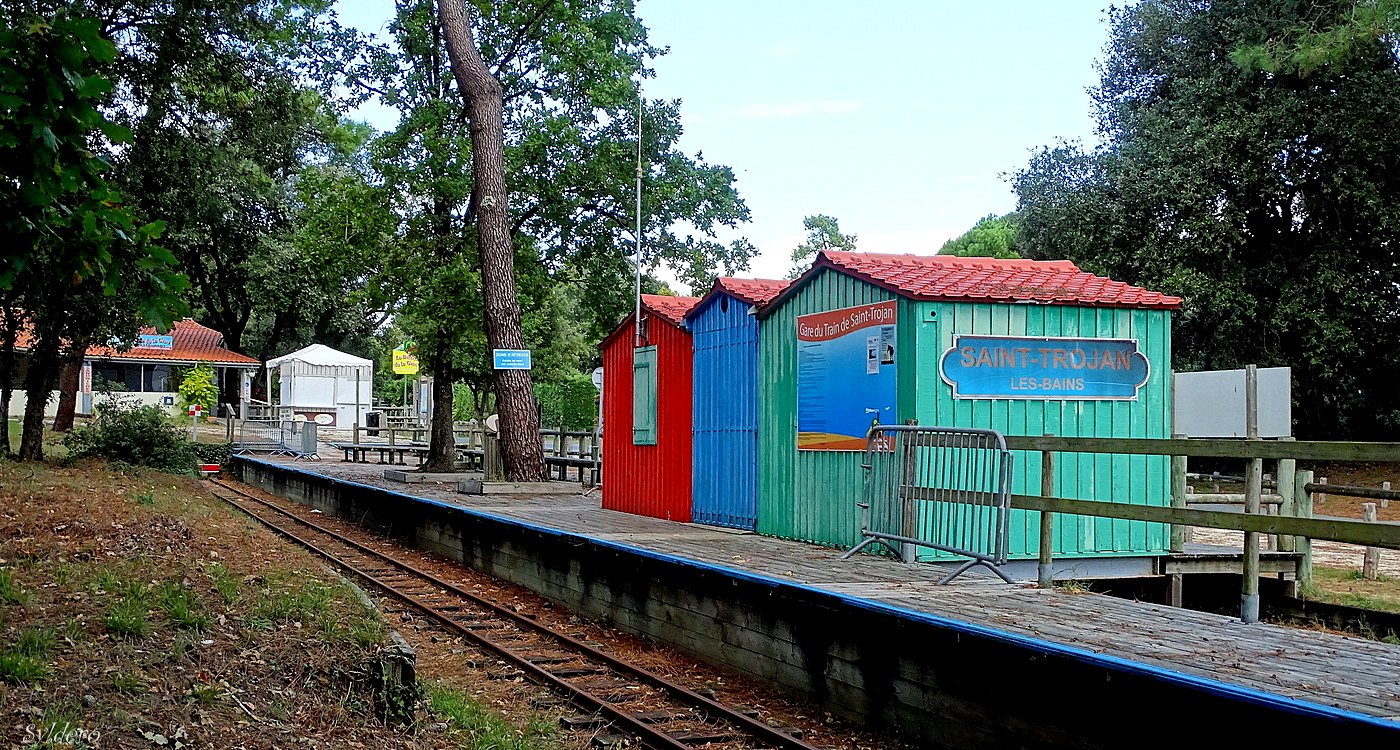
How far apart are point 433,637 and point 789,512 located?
3.49 m

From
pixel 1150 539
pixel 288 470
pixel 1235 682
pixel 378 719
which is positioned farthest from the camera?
pixel 288 470

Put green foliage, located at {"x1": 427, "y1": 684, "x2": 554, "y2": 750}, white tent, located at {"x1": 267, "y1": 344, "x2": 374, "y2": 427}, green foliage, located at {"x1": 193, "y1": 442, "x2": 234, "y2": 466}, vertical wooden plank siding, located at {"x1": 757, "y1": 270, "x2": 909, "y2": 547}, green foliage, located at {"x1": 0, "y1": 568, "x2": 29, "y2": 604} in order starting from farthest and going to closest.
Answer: white tent, located at {"x1": 267, "y1": 344, "x2": 374, "y2": 427}
green foliage, located at {"x1": 193, "y1": 442, "x2": 234, "y2": 466}
vertical wooden plank siding, located at {"x1": 757, "y1": 270, "x2": 909, "y2": 547}
green foliage, located at {"x1": 0, "y1": 568, "x2": 29, "y2": 604}
green foliage, located at {"x1": 427, "y1": 684, "x2": 554, "y2": 750}

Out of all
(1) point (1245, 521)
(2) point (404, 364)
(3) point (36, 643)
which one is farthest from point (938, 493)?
(2) point (404, 364)

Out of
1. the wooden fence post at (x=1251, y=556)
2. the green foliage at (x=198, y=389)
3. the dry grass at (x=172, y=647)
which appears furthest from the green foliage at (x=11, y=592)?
the green foliage at (x=198, y=389)

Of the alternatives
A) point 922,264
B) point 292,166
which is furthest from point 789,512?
point 292,166

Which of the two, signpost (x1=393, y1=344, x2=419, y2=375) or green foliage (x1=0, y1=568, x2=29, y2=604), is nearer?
green foliage (x1=0, y1=568, x2=29, y2=604)

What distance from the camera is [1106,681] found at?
5324 millimetres

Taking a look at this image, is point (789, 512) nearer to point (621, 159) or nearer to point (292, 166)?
point (621, 159)

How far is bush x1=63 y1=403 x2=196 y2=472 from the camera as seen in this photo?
78.8 ft

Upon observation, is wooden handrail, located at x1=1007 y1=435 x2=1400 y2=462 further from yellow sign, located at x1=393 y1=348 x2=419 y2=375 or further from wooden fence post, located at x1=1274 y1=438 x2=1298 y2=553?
yellow sign, located at x1=393 y1=348 x2=419 y2=375

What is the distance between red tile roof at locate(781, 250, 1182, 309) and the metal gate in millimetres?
1313

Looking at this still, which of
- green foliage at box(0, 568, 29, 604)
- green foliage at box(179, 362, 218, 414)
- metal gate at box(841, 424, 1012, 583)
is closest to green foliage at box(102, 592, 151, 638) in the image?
green foliage at box(0, 568, 29, 604)

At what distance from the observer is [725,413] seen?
12375mm

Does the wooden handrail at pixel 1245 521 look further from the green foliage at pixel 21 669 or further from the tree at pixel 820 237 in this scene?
the tree at pixel 820 237
